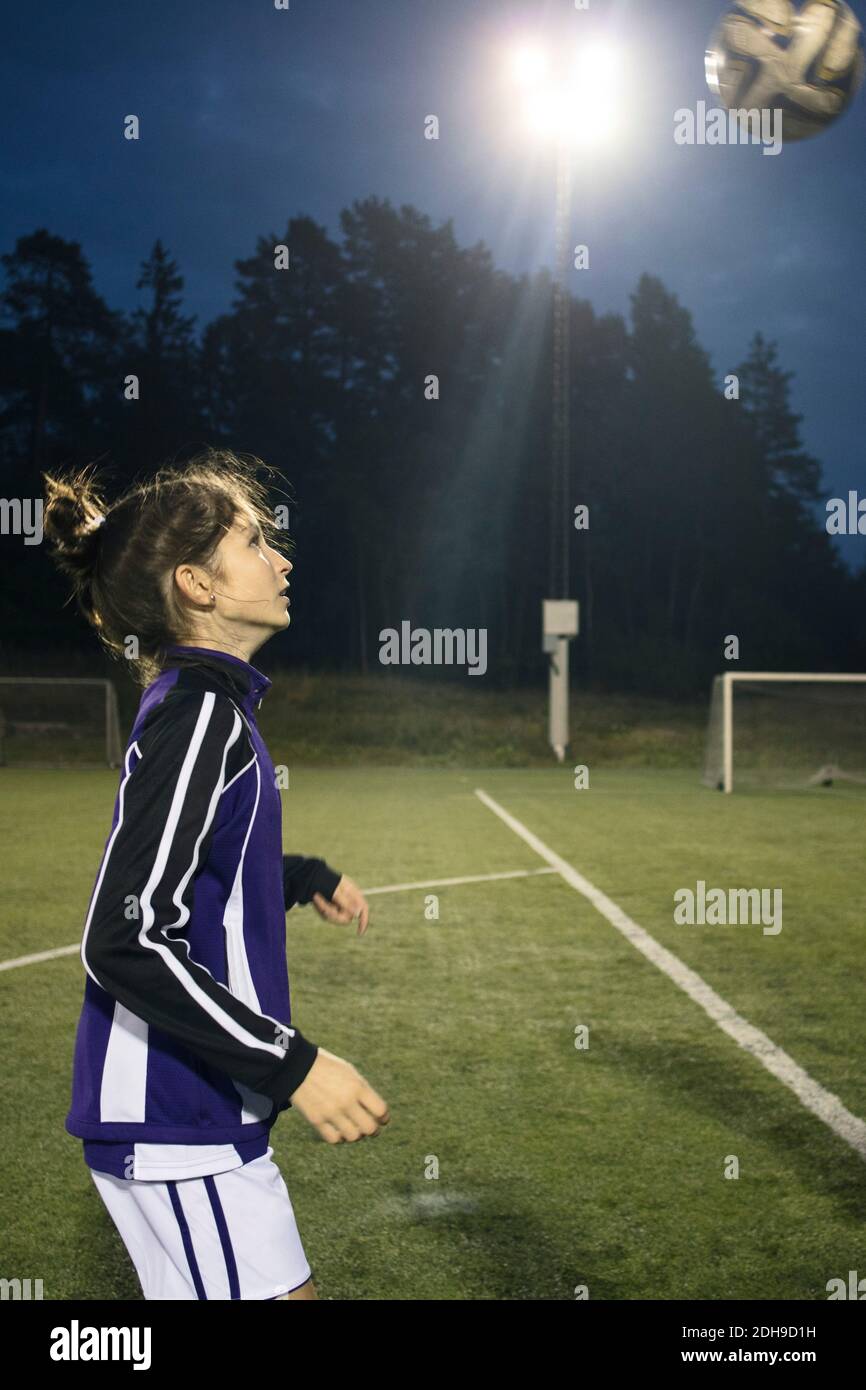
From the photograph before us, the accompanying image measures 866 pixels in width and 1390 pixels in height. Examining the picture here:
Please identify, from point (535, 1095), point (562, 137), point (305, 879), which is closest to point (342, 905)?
point (305, 879)

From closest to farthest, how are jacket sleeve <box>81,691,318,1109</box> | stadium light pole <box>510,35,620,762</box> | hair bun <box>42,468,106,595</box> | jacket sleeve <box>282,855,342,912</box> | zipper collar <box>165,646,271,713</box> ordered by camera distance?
jacket sleeve <box>81,691,318,1109</box> < zipper collar <box>165,646,271,713</box> < hair bun <box>42,468,106,595</box> < jacket sleeve <box>282,855,342,912</box> < stadium light pole <box>510,35,620,762</box>

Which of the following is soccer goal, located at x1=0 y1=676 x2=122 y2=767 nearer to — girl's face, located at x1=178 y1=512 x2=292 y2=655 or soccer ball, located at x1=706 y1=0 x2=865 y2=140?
soccer ball, located at x1=706 y1=0 x2=865 y2=140

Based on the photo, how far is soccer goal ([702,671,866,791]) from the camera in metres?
18.5

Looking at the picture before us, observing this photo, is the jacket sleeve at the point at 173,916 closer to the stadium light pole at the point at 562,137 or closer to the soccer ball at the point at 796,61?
the soccer ball at the point at 796,61

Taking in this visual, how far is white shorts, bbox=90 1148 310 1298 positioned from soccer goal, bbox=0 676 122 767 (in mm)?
19968

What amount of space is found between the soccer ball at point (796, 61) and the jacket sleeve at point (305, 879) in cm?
938

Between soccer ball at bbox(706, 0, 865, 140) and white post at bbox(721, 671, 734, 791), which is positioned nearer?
soccer ball at bbox(706, 0, 865, 140)

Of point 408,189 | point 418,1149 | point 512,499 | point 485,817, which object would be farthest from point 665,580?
point 418,1149

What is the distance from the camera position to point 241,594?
197 cm

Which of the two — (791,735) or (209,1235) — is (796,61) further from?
(791,735)

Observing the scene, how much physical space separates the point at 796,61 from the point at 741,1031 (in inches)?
323

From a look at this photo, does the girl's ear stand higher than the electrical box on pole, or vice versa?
the girl's ear

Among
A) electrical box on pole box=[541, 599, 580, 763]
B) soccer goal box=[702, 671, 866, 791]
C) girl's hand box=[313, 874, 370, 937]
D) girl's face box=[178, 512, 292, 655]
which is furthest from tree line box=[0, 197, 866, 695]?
girl's face box=[178, 512, 292, 655]

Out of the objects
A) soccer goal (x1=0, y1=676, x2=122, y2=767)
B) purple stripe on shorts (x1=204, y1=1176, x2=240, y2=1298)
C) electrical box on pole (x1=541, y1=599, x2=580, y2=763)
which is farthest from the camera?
electrical box on pole (x1=541, y1=599, x2=580, y2=763)
